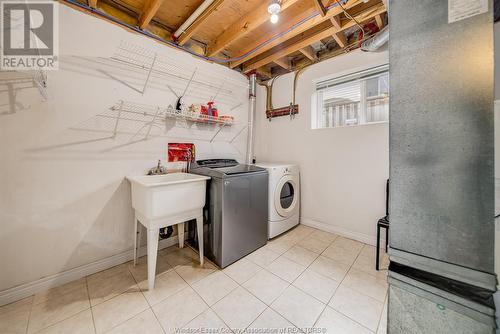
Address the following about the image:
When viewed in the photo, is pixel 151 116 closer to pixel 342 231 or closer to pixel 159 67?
pixel 159 67

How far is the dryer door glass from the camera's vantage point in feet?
8.24

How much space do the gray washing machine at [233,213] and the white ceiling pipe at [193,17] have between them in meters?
1.59

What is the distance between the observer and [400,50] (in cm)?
72

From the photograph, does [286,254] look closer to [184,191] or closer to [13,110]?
[184,191]

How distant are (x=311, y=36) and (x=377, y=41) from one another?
2.33ft

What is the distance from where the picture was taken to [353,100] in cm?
246

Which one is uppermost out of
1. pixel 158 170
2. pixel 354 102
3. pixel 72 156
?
pixel 354 102

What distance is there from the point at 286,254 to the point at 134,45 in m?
2.89

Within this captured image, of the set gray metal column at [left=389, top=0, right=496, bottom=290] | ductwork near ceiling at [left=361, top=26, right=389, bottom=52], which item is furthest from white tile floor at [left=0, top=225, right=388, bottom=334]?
ductwork near ceiling at [left=361, top=26, right=389, bottom=52]

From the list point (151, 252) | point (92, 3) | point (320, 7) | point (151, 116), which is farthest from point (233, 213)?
point (92, 3)

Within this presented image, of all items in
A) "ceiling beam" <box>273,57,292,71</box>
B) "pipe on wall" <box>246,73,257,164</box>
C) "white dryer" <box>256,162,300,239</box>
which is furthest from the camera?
"pipe on wall" <box>246,73,257,164</box>

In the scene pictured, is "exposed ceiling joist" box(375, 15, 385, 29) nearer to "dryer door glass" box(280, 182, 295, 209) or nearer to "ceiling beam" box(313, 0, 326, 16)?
"ceiling beam" box(313, 0, 326, 16)

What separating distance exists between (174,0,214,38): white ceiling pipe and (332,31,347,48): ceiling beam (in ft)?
4.84

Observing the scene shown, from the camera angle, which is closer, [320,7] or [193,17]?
[320,7]
